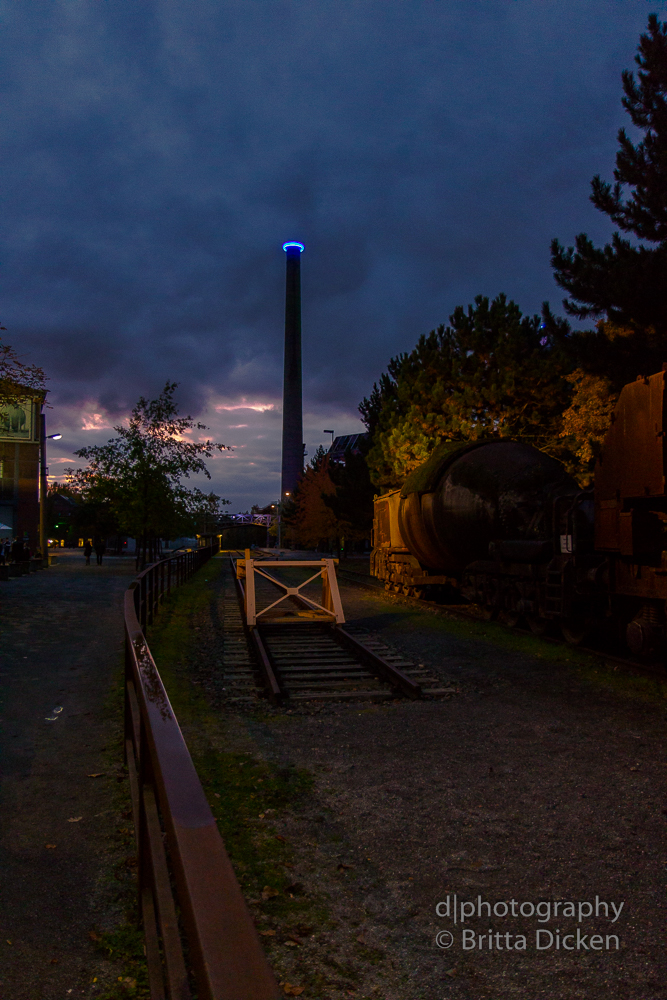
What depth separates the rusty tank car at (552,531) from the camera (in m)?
8.86

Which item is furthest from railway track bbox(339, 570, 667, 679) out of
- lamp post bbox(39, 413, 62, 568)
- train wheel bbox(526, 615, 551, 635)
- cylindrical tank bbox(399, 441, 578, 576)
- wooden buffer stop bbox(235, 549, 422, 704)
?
lamp post bbox(39, 413, 62, 568)

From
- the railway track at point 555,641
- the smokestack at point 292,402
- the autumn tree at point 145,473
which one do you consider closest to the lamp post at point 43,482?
the autumn tree at point 145,473

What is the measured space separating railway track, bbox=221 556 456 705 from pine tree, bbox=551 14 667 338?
33.0ft

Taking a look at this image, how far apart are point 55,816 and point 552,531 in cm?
938

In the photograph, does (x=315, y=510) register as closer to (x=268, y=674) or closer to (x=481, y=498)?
(x=481, y=498)

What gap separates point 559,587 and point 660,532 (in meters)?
2.57

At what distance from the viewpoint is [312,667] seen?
1022 cm

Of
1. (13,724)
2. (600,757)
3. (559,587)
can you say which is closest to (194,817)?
(600,757)

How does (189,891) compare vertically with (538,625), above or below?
above

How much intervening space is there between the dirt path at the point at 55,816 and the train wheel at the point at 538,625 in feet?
24.3

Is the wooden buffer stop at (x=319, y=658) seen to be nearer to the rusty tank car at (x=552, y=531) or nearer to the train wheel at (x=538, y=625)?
the rusty tank car at (x=552, y=531)

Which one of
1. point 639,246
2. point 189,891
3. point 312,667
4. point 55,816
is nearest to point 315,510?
point 639,246

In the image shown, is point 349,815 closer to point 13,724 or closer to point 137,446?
point 13,724

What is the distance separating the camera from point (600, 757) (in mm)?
6133
